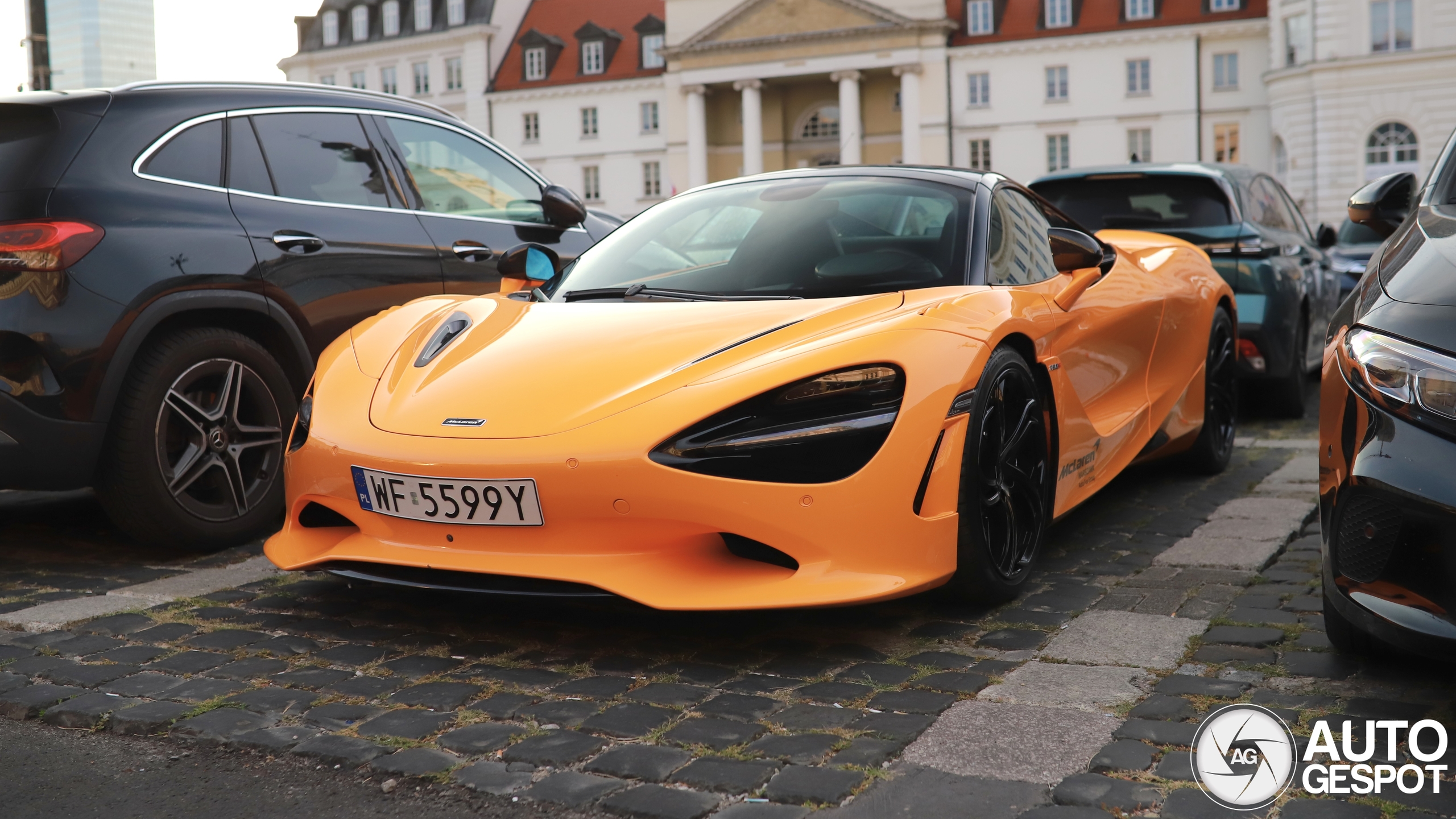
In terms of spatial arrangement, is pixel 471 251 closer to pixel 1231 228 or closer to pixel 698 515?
pixel 698 515

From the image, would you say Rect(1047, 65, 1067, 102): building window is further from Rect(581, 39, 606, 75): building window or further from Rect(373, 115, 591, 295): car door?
Rect(373, 115, 591, 295): car door

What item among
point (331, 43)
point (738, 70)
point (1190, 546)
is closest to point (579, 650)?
point (1190, 546)

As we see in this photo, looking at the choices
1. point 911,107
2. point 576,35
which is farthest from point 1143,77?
point 576,35

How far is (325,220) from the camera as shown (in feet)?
16.8

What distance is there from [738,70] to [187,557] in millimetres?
65191

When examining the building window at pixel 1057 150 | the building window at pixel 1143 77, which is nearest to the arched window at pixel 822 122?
the building window at pixel 1057 150

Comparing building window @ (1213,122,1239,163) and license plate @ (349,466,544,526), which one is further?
building window @ (1213,122,1239,163)

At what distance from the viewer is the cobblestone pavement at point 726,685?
8.09 feet

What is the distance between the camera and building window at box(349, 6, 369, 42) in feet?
253

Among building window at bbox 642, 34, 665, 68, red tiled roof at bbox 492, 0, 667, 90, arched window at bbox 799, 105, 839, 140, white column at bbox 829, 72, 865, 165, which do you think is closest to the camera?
white column at bbox 829, 72, 865, 165

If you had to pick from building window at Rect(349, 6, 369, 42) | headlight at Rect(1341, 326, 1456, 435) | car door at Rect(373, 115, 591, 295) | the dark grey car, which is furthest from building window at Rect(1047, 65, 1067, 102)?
headlight at Rect(1341, 326, 1456, 435)

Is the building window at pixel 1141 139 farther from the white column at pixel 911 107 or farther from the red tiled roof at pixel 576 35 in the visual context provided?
the red tiled roof at pixel 576 35

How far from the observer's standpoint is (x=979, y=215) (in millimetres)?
4180

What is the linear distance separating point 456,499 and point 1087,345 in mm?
2198
